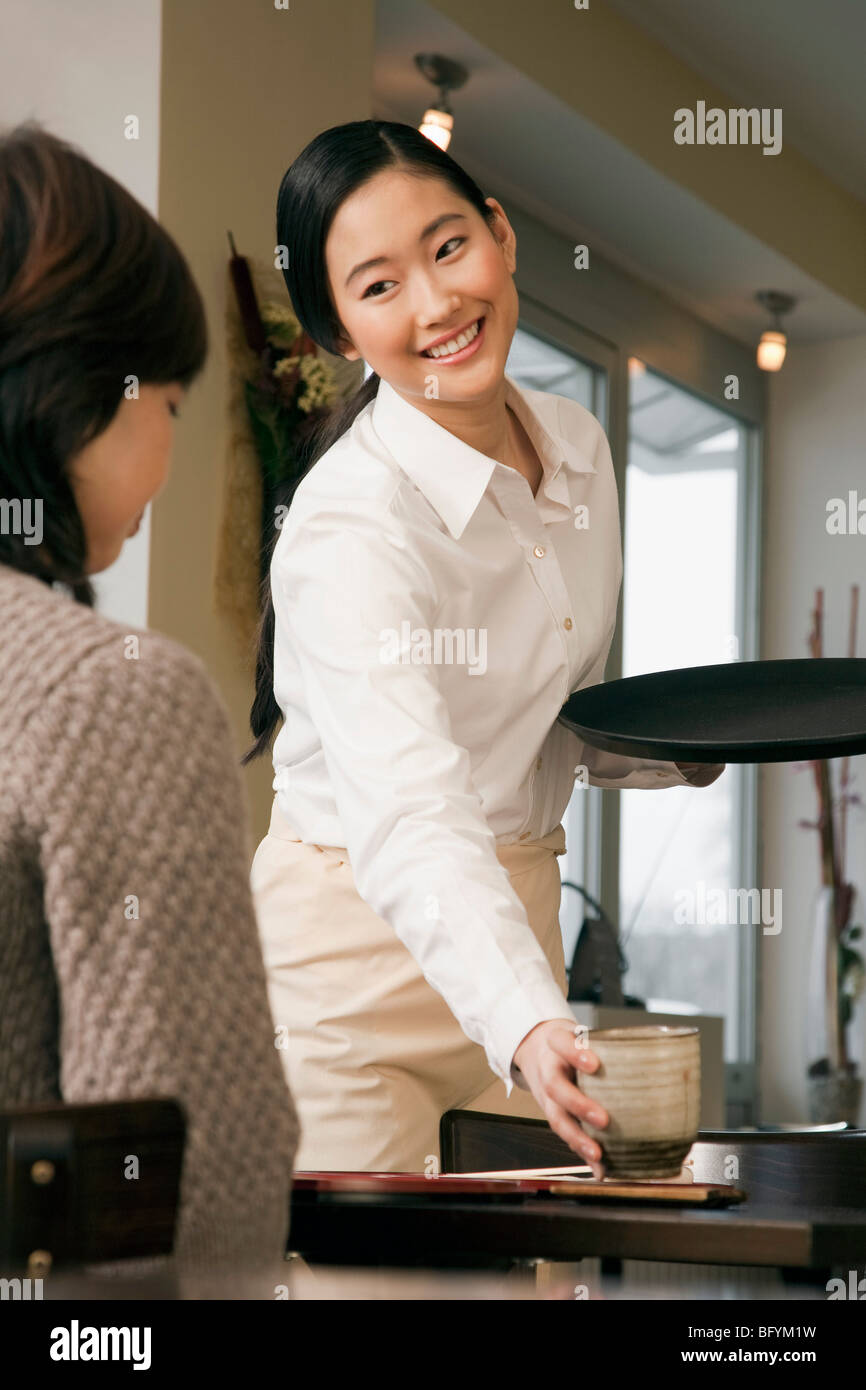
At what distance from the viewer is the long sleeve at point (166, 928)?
648 millimetres

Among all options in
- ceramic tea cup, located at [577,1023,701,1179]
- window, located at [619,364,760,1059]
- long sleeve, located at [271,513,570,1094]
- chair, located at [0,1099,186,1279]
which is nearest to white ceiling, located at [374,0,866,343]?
window, located at [619,364,760,1059]

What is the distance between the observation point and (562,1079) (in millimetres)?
893

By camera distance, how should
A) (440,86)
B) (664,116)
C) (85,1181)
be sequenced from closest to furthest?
1. (85,1181)
2. (440,86)
3. (664,116)

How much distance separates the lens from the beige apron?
128cm

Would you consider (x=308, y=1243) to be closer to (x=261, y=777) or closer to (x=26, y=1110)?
(x=26, y=1110)

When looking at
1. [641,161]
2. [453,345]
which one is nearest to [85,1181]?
[453,345]

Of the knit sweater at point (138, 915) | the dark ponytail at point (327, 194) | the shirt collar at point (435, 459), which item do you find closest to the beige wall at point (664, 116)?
the dark ponytail at point (327, 194)

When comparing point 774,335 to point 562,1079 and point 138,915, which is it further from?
point 138,915

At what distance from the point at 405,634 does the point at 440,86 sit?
250cm

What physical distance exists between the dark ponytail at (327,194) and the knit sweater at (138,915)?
0.79 meters

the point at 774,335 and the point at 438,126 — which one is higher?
the point at 774,335

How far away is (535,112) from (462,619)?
99.9 inches

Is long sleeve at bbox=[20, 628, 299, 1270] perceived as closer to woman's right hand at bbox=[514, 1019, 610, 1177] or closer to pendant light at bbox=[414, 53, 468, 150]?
woman's right hand at bbox=[514, 1019, 610, 1177]

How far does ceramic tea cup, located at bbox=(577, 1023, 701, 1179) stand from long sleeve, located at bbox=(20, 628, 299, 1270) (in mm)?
199
